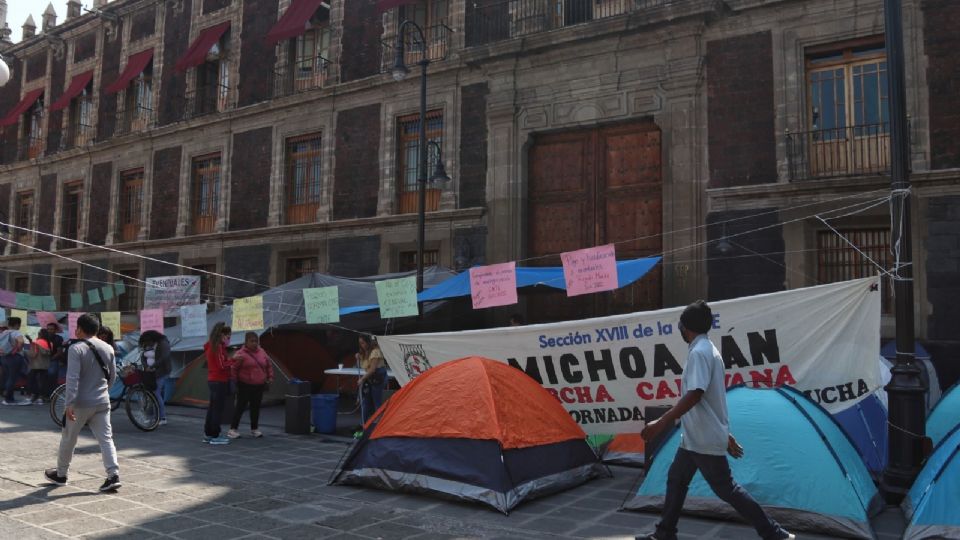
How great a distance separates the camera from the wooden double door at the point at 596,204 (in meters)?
14.6

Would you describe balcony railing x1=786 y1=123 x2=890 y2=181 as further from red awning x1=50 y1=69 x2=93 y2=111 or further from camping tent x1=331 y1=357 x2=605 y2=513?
red awning x1=50 y1=69 x2=93 y2=111

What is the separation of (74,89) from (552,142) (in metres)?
19.9

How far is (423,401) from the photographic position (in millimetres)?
7613

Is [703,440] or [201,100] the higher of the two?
[201,100]

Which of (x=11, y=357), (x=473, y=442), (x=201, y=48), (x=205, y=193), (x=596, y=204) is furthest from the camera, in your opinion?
(x=205, y=193)

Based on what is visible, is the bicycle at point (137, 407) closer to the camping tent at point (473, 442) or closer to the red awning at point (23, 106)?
the camping tent at point (473, 442)

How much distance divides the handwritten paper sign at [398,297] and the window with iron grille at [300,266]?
7.92 meters

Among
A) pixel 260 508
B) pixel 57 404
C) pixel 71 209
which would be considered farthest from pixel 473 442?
pixel 71 209

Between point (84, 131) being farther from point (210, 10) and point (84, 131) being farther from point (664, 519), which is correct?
point (664, 519)

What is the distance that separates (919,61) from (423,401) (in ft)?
33.6

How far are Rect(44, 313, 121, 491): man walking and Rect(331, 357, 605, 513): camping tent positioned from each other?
2263 millimetres

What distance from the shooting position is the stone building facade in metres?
12.7

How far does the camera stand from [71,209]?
27.4 meters

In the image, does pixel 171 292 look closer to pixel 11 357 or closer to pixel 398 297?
pixel 11 357
